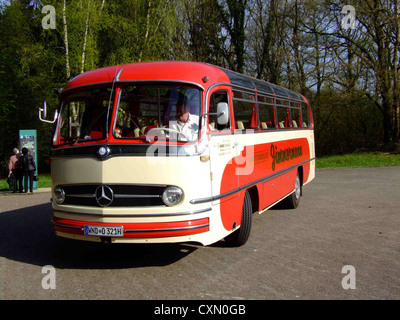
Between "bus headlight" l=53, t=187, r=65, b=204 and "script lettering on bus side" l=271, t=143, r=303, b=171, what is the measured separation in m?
4.32

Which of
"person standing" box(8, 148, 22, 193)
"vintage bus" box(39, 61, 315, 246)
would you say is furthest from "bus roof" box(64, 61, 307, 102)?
"person standing" box(8, 148, 22, 193)

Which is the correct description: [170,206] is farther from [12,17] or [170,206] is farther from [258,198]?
[12,17]

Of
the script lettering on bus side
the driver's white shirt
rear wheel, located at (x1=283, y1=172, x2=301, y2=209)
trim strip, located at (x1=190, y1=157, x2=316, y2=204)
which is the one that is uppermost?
the driver's white shirt

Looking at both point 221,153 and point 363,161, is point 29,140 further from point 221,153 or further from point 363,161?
point 363,161

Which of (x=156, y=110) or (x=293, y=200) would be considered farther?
(x=293, y=200)

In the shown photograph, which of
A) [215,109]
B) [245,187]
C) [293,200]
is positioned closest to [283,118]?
[293,200]

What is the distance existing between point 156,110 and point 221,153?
1.09 m

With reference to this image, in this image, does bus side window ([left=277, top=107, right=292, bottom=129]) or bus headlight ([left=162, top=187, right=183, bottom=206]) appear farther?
bus side window ([left=277, top=107, right=292, bottom=129])

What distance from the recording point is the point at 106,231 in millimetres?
5449

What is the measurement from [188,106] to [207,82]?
1.58 feet

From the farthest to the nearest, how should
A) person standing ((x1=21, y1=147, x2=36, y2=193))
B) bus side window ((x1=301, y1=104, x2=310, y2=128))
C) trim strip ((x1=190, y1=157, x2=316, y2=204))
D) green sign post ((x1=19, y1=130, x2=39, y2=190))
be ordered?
green sign post ((x1=19, y1=130, x2=39, y2=190)) → person standing ((x1=21, y1=147, x2=36, y2=193)) → bus side window ((x1=301, y1=104, x2=310, y2=128)) → trim strip ((x1=190, y1=157, x2=316, y2=204))

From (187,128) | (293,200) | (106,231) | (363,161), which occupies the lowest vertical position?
(293,200)

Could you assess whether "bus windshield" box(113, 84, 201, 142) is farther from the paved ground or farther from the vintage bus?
the paved ground

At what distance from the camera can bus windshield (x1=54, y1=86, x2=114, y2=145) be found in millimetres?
5809
